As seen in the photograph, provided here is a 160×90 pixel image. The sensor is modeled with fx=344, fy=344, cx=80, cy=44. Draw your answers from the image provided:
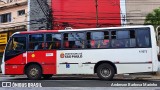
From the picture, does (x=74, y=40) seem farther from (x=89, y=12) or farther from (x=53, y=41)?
(x=89, y=12)

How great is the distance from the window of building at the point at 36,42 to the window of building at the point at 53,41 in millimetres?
299

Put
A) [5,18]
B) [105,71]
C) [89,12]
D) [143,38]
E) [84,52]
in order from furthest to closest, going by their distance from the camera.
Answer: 1. [89,12]
2. [5,18]
3. [84,52]
4. [105,71]
5. [143,38]

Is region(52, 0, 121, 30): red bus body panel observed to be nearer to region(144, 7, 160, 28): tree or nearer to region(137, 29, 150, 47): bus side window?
region(144, 7, 160, 28): tree

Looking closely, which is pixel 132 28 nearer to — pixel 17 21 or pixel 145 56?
pixel 145 56

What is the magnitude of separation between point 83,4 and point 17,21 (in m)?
8.00

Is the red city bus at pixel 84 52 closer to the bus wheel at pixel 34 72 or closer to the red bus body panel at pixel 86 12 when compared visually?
the bus wheel at pixel 34 72

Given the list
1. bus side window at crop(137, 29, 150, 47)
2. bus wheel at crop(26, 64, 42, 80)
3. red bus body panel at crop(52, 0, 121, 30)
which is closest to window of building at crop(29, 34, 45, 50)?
bus wheel at crop(26, 64, 42, 80)

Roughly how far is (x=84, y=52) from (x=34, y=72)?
10.1ft

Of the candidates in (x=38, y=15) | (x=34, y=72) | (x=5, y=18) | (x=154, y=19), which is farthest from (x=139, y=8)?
(x=34, y=72)

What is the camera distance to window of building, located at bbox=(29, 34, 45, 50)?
19281 millimetres

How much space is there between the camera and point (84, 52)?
61.2 ft

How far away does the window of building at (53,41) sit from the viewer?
750 inches

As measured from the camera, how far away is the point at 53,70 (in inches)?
752

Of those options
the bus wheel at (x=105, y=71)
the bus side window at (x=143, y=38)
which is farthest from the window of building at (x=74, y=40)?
the bus side window at (x=143, y=38)
